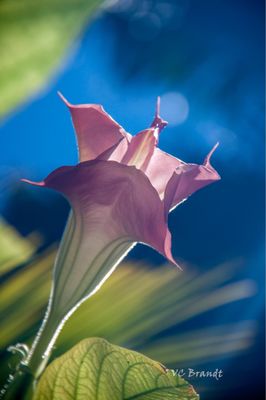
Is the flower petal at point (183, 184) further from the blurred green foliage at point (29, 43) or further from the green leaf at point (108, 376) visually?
the blurred green foliage at point (29, 43)

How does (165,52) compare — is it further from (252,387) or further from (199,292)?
(252,387)

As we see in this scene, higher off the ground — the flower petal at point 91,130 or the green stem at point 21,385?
the flower petal at point 91,130

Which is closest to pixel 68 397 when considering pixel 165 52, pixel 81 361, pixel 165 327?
pixel 81 361

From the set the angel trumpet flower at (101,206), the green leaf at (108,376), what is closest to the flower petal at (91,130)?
the angel trumpet flower at (101,206)

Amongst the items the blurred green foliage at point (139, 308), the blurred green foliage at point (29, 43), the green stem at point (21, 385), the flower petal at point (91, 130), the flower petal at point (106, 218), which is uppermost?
the blurred green foliage at point (29, 43)

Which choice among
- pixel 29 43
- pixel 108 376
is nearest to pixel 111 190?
pixel 108 376

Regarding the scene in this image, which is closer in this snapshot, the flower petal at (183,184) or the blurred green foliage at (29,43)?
the flower petal at (183,184)

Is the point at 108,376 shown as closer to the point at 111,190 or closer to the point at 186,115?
the point at 111,190
